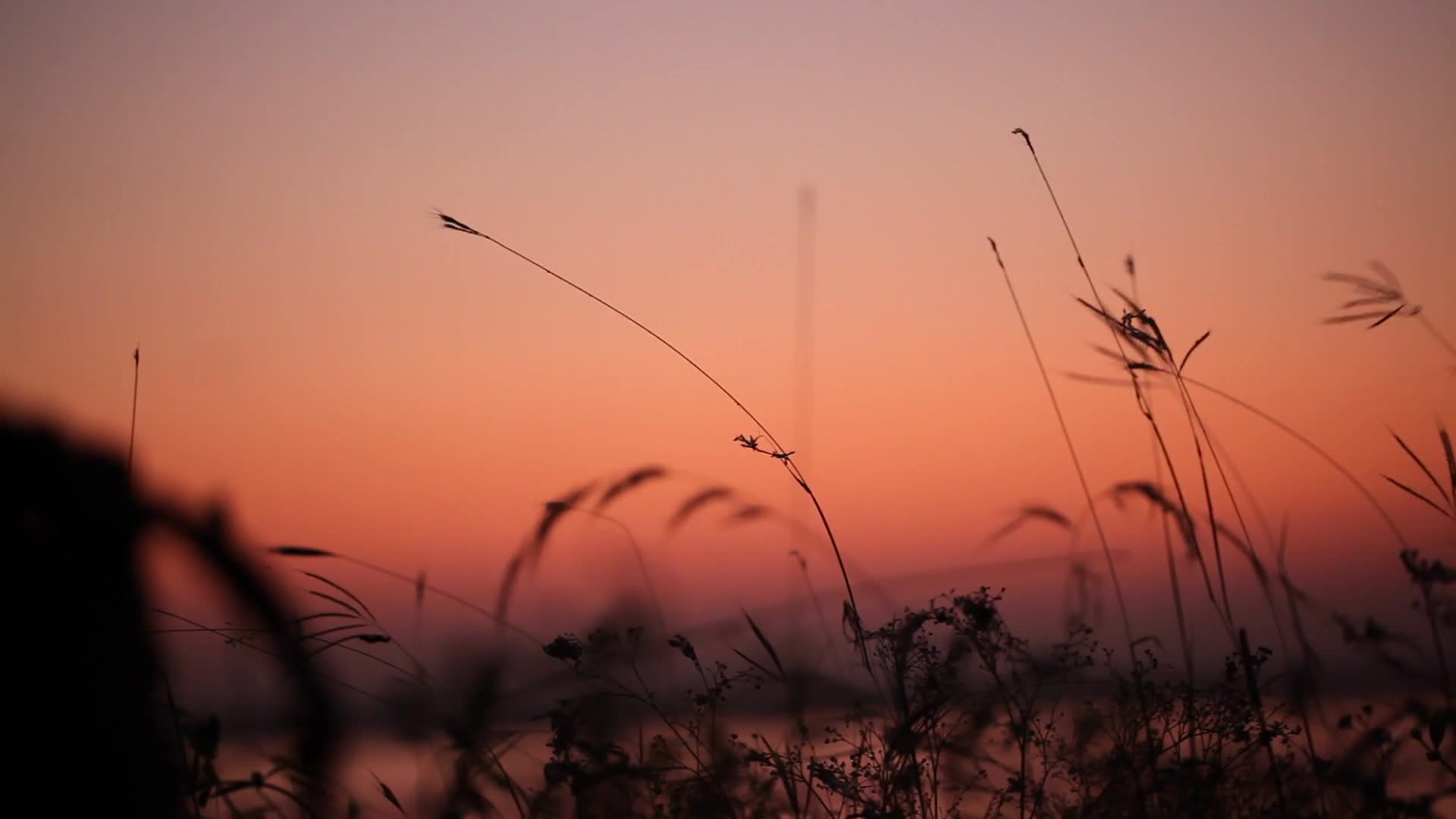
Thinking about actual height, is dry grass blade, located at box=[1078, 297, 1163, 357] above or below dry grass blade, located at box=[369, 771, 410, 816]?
above

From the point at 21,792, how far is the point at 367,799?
63 centimetres

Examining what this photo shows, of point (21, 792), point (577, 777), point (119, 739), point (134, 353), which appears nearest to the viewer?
point (21, 792)

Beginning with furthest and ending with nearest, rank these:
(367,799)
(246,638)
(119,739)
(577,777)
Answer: (246,638), (367,799), (577,777), (119,739)

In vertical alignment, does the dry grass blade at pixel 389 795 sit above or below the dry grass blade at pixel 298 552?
below

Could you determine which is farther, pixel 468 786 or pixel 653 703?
pixel 653 703

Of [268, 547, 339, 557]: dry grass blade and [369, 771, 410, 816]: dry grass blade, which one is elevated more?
[268, 547, 339, 557]: dry grass blade

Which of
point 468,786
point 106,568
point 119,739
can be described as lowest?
point 468,786

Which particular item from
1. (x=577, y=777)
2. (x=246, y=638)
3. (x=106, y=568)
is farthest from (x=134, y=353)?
(x=577, y=777)

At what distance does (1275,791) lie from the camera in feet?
7.94

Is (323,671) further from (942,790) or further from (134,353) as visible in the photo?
(942,790)

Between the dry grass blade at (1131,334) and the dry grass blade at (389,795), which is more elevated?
the dry grass blade at (1131,334)

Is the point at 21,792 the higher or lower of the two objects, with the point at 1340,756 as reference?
higher

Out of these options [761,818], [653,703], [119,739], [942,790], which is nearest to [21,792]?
[119,739]

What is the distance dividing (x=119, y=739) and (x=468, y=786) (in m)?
0.62
